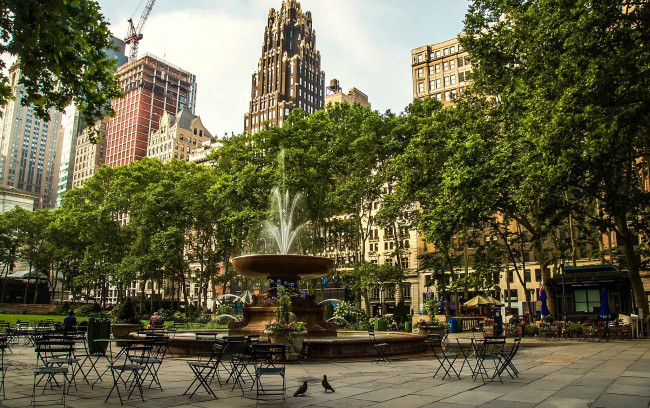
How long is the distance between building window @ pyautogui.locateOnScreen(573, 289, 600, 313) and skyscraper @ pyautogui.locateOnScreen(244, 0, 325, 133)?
7664 cm

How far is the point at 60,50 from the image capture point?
8.20 m

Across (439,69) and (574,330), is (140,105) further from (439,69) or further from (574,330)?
(574,330)

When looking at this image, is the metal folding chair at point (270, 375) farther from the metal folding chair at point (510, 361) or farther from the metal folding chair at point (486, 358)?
the metal folding chair at point (510, 361)

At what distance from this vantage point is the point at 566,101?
17.7 meters

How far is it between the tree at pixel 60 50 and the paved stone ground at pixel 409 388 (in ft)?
17.9

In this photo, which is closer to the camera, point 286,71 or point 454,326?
point 454,326

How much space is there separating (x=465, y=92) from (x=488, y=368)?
2238cm

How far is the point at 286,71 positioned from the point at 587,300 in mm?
90119

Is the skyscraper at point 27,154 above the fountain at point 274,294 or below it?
above

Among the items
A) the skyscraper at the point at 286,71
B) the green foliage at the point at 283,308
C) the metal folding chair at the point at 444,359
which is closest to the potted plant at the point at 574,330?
the metal folding chair at the point at 444,359

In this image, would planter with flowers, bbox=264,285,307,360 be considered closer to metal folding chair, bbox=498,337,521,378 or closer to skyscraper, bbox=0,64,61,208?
metal folding chair, bbox=498,337,521,378

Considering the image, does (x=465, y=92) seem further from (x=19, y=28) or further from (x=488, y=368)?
(x=19, y=28)

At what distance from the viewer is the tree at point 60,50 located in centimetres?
743

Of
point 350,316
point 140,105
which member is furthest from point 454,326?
point 140,105
